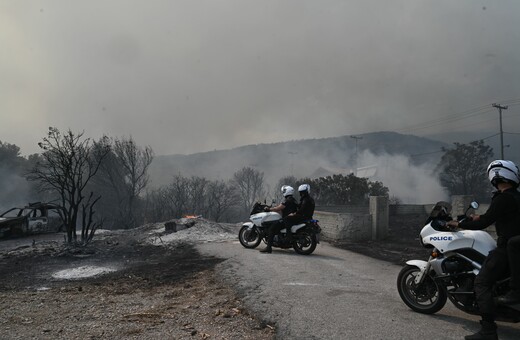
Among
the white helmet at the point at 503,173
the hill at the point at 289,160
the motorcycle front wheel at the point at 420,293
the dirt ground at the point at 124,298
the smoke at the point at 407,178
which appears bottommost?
the dirt ground at the point at 124,298

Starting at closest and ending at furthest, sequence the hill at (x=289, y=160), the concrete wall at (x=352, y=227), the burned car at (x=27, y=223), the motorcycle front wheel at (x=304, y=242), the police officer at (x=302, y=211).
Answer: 1. the motorcycle front wheel at (x=304, y=242)
2. the police officer at (x=302, y=211)
3. the concrete wall at (x=352, y=227)
4. the burned car at (x=27, y=223)
5. the hill at (x=289, y=160)

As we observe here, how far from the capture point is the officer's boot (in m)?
4.14

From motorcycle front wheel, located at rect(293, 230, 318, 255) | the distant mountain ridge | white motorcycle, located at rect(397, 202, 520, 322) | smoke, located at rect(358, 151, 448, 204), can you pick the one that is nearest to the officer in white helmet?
white motorcycle, located at rect(397, 202, 520, 322)

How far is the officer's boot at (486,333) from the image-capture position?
4137mm

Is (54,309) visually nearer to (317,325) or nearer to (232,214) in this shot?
(317,325)

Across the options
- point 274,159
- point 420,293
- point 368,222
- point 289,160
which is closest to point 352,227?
point 368,222

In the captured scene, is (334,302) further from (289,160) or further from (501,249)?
(289,160)

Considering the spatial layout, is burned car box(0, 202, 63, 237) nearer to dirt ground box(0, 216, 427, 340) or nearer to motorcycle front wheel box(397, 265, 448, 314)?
dirt ground box(0, 216, 427, 340)

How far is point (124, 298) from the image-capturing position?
6398mm

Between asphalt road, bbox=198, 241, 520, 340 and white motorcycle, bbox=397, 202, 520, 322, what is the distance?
0.22 m

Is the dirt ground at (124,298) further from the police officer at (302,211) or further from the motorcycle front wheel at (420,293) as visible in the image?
the police officer at (302,211)

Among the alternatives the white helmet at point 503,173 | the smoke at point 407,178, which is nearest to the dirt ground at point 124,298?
the white helmet at point 503,173

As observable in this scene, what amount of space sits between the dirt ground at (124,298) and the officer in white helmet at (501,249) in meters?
2.18

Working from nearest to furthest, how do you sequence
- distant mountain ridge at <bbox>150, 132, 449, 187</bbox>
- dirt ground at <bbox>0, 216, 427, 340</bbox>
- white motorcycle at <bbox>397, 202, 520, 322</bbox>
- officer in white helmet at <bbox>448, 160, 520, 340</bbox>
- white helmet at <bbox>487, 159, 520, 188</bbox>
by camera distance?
officer in white helmet at <bbox>448, 160, 520, 340</bbox> → white helmet at <bbox>487, 159, 520, 188</bbox> → white motorcycle at <bbox>397, 202, 520, 322</bbox> → dirt ground at <bbox>0, 216, 427, 340</bbox> → distant mountain ridge at <bbox>150, 132, 449, 187</bbox>
